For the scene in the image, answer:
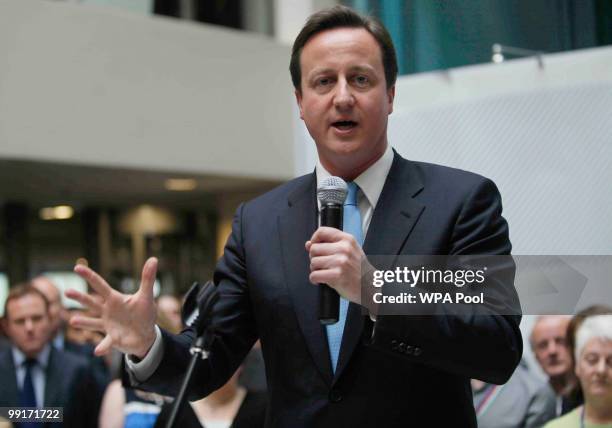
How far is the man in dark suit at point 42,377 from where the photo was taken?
2.61 m

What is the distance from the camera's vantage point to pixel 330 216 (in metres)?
1.69

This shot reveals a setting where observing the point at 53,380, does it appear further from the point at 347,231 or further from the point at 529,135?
the point at 529,135

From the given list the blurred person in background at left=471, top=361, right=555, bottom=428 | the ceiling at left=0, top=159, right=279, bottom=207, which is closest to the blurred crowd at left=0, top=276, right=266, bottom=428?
the blurred person in background at left=471, top=361, right=555, bottom=428

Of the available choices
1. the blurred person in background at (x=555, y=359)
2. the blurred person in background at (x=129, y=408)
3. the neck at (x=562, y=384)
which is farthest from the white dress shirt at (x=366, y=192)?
the blurred person in background at (x=129, y=408)

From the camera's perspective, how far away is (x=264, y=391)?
341cm

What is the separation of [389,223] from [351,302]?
0.53 feet

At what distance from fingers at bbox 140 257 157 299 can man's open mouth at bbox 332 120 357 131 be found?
1.34ft

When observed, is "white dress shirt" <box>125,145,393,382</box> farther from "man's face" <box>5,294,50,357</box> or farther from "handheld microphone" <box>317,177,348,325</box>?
"man's face" <box>5,294,50,357</box>

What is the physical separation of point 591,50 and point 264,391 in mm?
1572

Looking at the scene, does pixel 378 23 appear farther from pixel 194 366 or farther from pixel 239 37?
pixel 239 37

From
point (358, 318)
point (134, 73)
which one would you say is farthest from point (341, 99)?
point (134, 73)

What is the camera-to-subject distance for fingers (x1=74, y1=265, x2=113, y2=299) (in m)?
1.77

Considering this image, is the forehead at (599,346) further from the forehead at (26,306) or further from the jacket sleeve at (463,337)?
the forehead at (26,306)

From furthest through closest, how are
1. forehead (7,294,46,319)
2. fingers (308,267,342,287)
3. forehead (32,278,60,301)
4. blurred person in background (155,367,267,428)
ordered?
forehead (32,278,60,301)
forehead (7,294,46,319)
blurred person in background (155,367,267,428)
fingers (308,267,342,287)
